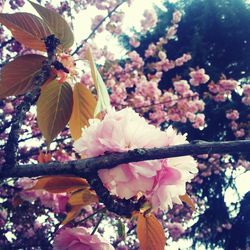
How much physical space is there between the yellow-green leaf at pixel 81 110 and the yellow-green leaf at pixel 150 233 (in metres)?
0.34

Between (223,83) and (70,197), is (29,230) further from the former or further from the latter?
(70,197)

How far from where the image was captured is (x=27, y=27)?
98cm

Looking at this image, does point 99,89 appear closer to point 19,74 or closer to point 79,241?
point 19,74

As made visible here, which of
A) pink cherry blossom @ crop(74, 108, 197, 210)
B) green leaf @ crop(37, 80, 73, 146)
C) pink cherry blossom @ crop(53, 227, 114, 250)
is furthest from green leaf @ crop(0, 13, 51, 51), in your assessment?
pink cherry blossom @ crop(53, 227, 114, 250)

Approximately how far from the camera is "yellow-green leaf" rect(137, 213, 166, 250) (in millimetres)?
808

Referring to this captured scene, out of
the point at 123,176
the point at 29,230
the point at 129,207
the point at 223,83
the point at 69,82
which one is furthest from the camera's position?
the point at 223,83

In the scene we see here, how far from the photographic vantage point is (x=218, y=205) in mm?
9258

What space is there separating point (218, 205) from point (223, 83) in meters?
4.40

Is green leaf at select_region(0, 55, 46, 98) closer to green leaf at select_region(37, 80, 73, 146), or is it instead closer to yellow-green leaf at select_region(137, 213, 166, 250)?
green leaf at select_region(37, 80, 73, 146)

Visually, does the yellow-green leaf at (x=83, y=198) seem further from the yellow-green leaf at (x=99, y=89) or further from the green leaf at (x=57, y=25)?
the green leaf at (x=57, y=25)

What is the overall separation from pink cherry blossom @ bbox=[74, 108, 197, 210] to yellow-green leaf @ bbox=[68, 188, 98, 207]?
8 cm

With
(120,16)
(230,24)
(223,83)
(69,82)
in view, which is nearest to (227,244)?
(223,83)

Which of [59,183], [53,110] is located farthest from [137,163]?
[53,110]

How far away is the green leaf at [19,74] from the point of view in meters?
1.00
